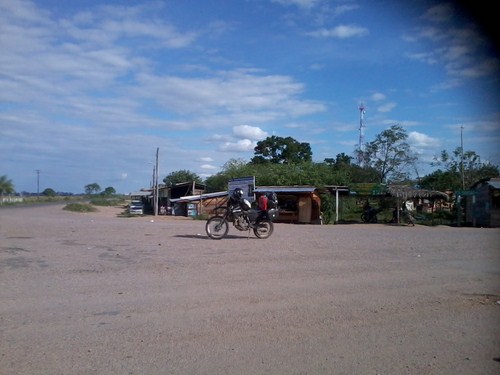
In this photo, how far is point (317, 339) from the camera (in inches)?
240

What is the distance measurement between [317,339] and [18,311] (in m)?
4.17

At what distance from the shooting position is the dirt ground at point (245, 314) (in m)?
5.36

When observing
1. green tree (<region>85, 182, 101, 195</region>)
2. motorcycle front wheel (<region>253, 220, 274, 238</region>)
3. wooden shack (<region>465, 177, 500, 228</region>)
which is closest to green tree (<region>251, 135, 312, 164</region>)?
wooden shack (<region>465, 177, 500, 228</region>)

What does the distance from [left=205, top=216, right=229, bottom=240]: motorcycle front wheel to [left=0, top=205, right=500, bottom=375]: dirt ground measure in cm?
446

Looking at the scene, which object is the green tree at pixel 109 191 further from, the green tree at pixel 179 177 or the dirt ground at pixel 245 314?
the dirt ground at pixel 245 314

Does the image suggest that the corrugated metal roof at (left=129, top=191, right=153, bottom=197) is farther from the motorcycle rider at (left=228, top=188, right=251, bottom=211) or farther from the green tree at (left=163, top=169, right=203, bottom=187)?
the motorcycle rider at (left=228, top=188, right=251, bottom=211)

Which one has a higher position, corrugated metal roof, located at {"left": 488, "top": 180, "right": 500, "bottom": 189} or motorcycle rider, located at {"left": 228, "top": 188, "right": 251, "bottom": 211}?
corrugated metal roof, located at {"left": 488, "top": 180, "right": 500, "bottom": 189}

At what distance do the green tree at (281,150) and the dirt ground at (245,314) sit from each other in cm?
5305

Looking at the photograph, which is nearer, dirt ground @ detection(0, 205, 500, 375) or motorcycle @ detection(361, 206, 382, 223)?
dirt ground @ detection(0, 205, 500, 375)

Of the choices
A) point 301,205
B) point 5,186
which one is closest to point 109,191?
point 5,186

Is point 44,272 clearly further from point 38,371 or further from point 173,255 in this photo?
point 38,371

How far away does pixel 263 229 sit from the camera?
60.0 ft

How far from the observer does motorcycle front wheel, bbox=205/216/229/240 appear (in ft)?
57.8

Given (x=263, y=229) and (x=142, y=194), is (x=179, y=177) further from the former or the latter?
(x=263, y=229)
